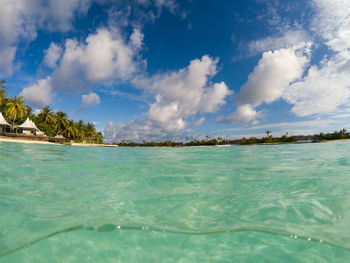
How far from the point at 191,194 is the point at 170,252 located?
80.6 inches

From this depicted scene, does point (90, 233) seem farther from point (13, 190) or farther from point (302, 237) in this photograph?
point (13, 190)

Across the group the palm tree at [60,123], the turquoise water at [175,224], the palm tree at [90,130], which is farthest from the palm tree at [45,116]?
the turquoise water at [175,224]

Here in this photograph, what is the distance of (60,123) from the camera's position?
52281mm

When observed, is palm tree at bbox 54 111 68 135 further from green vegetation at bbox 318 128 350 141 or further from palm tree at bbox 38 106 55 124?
green vegetation at bbox 318 128 350 141

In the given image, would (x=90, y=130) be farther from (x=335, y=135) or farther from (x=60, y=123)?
(x=335, y=135)

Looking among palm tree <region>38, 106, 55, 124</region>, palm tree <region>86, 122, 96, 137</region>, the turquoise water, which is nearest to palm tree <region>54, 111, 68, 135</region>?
palm tree <region>38, 106, 55, 124</region>

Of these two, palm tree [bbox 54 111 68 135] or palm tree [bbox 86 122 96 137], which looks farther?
palm tree [bbox 86 122 96 137]

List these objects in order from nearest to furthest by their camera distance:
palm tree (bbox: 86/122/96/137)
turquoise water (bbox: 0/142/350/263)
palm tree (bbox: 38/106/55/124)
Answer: turquoise water (bbox: 0/142/350/263)
palm tree (bbox: 38/106/55/124)
palm tree (bbox: 86/122/96/137)

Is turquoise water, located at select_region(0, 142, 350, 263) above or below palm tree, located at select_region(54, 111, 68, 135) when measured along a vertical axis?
below

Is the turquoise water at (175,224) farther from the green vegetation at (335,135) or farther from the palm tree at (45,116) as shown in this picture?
the green vegetation at (335,135)

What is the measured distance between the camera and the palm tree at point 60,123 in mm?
51938

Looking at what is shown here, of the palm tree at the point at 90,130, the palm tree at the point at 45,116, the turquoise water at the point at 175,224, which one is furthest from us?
the palm tree at the point at 90,130

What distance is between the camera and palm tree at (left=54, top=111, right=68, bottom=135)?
51938 millimetres

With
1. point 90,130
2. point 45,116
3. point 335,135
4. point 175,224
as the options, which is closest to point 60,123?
point 45,116
